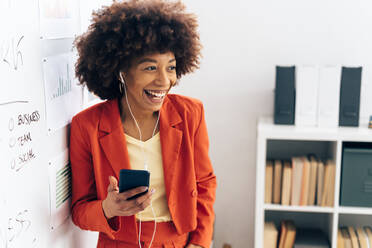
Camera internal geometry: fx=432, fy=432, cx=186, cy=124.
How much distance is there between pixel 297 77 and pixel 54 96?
4.53 feet

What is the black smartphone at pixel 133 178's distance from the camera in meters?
1.22

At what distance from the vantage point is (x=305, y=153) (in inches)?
102

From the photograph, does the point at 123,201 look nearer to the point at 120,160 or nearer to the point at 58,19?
the point at 120,160

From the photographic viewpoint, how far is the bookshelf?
2.17m

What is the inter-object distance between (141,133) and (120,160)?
0.41 feet

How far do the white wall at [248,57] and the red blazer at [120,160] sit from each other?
106cm

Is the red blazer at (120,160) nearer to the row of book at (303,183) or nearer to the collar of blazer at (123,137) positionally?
the collar of blazer at (123,137)

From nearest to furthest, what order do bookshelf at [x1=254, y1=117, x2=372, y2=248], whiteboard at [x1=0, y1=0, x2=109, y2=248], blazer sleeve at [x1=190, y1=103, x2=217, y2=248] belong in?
whiteboard at [x1=0, y1=0, x2=109, y2=248] < blazer sleeve at [x1=190, y1=103, x2=217, y2=248] < bookshelf at [x1=254, y1=117, x2=372, y2=248]

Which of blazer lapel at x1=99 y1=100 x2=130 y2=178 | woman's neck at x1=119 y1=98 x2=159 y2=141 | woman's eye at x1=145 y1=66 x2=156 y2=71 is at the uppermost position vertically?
woman's eye at x1=145 y1=66 x2=156 y2=71

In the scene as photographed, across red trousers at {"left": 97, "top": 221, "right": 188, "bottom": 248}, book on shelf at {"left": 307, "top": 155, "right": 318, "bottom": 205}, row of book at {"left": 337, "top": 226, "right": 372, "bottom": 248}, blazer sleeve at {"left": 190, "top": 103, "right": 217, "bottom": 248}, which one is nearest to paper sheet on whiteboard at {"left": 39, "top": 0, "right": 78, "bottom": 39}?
blazer sleeve at {"left": 190, "top": 103, "right": 217, "bottom": 248}

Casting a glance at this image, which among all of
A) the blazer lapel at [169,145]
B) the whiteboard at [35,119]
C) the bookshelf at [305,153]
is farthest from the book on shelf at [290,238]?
the whiteboard at [35,119]

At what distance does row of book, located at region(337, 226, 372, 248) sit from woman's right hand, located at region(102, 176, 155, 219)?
1468mm

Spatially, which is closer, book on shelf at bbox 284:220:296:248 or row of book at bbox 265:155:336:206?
row of book at bbox 265:155:336:206

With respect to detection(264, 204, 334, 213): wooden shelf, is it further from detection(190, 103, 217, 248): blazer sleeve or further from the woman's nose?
the woman's nose
